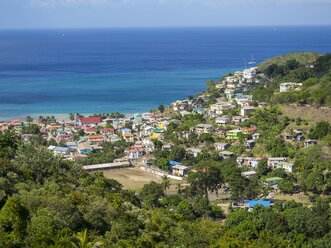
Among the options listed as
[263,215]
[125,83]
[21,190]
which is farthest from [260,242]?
[125,83]

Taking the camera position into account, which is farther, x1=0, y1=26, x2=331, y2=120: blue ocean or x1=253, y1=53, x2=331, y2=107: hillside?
x1=0, y1=26, x2=331, y2=120: blue ocean

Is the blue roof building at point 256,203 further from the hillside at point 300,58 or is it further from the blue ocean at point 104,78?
the hillside at point 300,58

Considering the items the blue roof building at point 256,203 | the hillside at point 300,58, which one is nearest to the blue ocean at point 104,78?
the hillside at point 300,58

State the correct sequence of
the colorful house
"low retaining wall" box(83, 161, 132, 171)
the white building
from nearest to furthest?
1. "low retaining wall" box(83, 161, 132, 171)
2. the colorful house
3. the white building

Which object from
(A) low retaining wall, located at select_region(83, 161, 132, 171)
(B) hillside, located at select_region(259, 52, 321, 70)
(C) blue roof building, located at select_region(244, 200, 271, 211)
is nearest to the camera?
(C) blue roof building, located at select_region(244, 200, 271, 211)

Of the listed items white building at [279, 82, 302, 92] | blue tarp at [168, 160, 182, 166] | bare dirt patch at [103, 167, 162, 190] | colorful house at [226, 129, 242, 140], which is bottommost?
bare dirt patch at [103, 167, 162, 190]

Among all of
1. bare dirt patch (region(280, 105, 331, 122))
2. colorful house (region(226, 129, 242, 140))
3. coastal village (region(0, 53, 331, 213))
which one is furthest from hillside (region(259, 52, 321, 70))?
colorful house (region(226, 129, 242, 140))

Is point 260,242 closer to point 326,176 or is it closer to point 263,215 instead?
point 263,215

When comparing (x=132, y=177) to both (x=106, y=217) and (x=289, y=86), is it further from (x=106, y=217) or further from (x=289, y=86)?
(x=289, y=86)

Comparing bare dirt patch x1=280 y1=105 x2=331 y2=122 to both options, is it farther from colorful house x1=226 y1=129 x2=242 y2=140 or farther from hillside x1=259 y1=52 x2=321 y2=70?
hillside x1=259 y1=52 x2=321 y2=70
